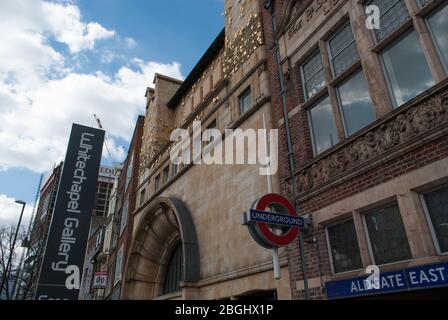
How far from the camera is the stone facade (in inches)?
488

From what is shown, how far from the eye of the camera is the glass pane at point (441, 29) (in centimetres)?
688

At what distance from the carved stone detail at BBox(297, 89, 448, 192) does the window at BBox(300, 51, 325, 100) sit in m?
2.48

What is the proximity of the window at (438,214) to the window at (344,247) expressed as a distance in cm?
189

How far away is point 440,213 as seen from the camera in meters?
6.48

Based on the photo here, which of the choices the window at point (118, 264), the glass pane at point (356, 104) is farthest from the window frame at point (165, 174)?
the glass pane at point (356, 104)

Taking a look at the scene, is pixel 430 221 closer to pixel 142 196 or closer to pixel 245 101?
pixel 245 101

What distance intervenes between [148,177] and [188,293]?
12.3 meters

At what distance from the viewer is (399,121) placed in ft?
24.0

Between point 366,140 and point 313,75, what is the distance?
350cm

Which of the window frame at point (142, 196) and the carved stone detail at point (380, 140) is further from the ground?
the window frame at point (142, 196)

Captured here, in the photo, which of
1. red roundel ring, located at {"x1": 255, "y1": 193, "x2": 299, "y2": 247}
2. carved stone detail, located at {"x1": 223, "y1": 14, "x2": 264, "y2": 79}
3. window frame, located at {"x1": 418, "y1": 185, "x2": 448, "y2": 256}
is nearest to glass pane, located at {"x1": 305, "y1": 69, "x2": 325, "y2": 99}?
red roundel ring, located at {"x1": 255, "y1": 193, "x2": 299, "y2": 247}

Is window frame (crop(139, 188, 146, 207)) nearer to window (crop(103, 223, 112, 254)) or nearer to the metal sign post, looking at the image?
window (crop(103, 223, 112, 254))

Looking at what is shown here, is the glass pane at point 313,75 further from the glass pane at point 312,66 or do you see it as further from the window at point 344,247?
the window at point 344,247
